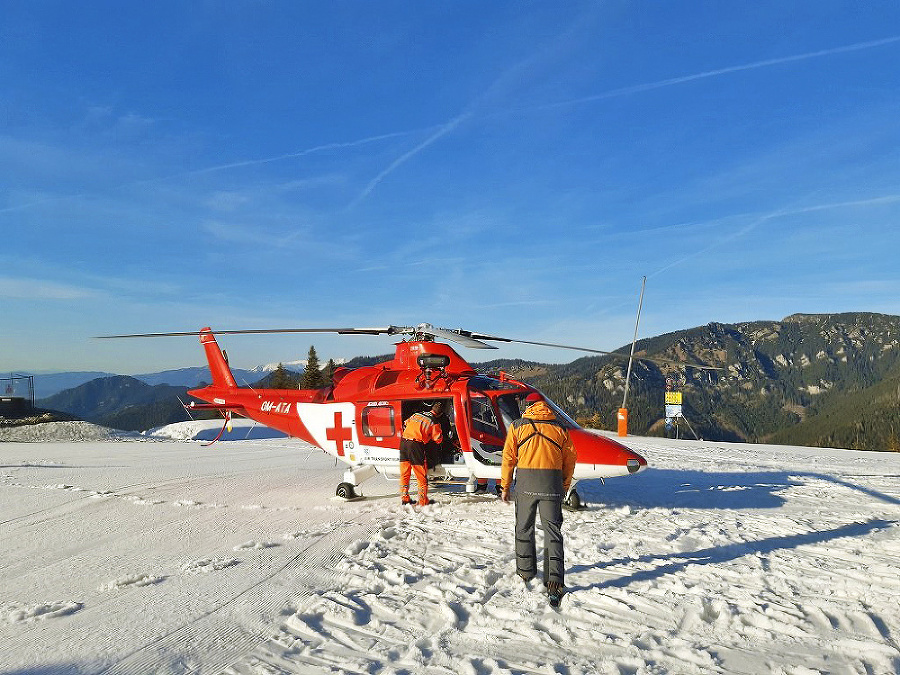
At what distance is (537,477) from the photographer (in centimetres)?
545

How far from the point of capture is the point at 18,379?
119ft

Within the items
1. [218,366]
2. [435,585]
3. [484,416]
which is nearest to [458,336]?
[484,416]

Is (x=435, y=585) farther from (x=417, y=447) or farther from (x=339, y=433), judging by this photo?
(x=339, y=433)

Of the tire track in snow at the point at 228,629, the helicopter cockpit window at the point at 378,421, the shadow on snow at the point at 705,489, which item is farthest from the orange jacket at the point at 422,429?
the tire track in snow at the point at 228,629

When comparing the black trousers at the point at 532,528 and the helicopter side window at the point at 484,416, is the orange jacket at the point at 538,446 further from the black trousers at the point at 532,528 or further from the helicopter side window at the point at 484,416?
the helicopter side window at the point at 484,416

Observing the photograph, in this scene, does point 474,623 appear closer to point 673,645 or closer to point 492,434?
point 673,645

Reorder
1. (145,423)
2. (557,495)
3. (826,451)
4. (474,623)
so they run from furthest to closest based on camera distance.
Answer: (145,423) < (826,451) < (557,495) < (474,623)

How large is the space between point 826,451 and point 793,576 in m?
15.8

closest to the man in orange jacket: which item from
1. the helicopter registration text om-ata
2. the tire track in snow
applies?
the tire track in snow

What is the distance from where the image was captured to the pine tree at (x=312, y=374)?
59.1 metres

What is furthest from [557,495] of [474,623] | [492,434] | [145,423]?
[145,423]

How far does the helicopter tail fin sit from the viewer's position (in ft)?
46.3

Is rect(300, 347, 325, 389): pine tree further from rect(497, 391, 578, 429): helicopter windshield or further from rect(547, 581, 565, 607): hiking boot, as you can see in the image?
rect(547, 581, 565, 607): hiking boot

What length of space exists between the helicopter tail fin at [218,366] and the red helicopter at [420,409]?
7.29 feet
